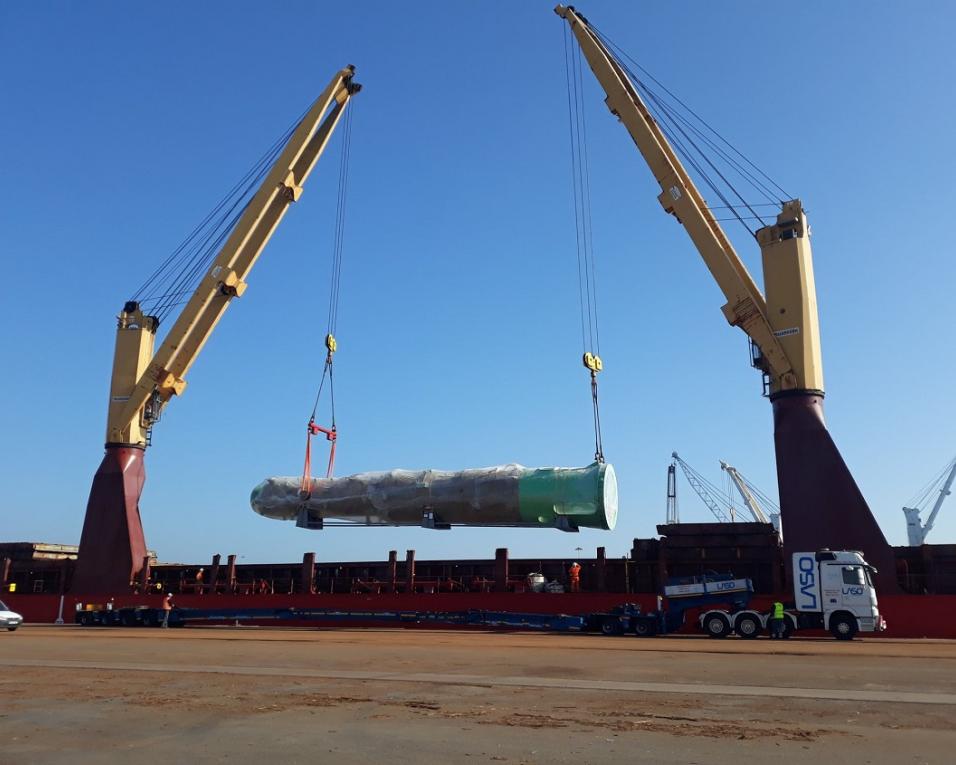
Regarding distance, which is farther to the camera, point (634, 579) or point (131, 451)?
point (131, 451)

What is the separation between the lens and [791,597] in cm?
2594

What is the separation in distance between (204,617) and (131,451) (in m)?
10.0

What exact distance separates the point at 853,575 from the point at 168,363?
99.9 ft

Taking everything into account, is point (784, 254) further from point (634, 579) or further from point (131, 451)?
point (131, 451)

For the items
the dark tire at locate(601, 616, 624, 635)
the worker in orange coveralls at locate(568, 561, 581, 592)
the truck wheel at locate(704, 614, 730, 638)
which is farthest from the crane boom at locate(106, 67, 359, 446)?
the truck wheel at locate(704, 614, 730, 638)

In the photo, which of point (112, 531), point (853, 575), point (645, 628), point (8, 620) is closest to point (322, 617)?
point (8, 620)

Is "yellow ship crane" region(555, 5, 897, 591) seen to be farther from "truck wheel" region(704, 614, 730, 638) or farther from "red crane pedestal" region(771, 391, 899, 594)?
"truck wheel" region(704, 614, 730, 638)

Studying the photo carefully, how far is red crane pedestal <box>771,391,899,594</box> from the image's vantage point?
25.9 meters

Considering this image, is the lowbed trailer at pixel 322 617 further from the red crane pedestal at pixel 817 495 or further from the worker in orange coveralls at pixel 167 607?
the red crane pedestal at pixel 817 495

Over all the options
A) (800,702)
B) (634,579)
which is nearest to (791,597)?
(634,579)

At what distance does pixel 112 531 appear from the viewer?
3634cm

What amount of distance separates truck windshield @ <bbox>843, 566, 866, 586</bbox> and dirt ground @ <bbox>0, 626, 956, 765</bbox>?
15.0 feet

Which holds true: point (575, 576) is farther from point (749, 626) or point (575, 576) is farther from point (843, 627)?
point (843, 627)

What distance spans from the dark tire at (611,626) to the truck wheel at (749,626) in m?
3.76
